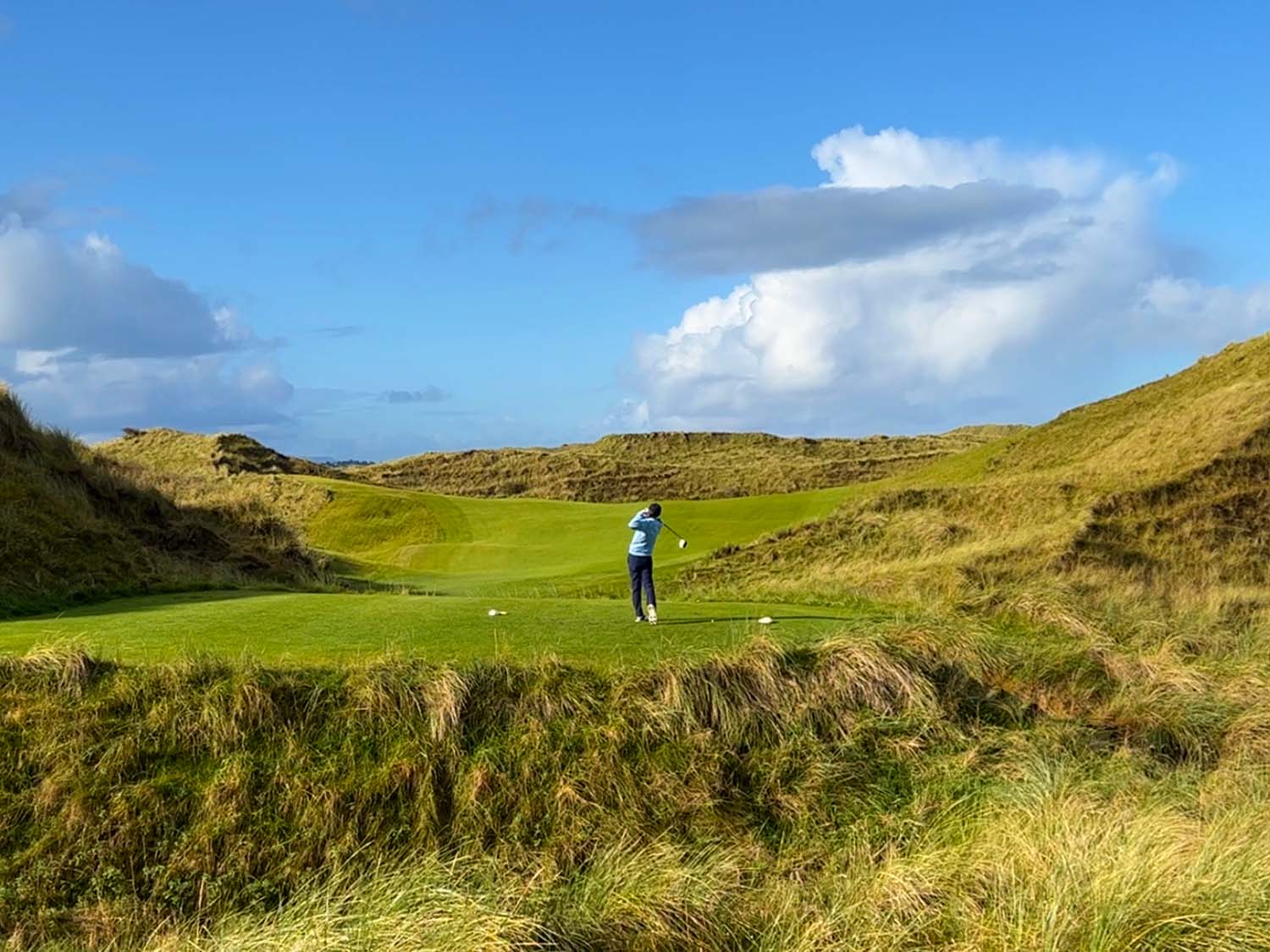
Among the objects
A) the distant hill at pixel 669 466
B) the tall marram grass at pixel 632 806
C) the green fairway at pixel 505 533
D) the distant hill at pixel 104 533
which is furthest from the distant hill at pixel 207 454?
the tall marram grass at pixel 632 806

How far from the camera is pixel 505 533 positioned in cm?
4322

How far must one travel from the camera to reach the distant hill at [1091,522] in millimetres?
23766

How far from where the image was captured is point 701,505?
4338 cm

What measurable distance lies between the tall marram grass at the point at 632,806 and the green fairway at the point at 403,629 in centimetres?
83

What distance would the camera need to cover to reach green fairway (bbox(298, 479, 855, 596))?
34.2 metres

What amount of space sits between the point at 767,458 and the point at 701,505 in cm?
3409

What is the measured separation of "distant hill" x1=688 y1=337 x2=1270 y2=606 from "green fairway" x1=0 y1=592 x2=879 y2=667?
22.5ft

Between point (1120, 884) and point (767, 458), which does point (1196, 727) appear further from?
point (767, 458)

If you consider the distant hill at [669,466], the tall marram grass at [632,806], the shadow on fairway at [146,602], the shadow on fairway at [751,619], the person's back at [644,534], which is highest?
the distant hill at [669,466]

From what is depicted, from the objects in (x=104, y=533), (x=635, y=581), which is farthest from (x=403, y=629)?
(x=104, y=533)

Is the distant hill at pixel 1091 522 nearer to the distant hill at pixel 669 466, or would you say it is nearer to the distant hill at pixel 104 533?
the distant hill at pixel 104 533

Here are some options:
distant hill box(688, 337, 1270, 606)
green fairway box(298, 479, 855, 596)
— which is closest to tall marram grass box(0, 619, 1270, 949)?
distant hill box(688, 337, 1270, 606)

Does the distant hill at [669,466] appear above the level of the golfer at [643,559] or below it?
above

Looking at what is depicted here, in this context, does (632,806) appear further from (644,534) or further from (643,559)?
(644,534)
